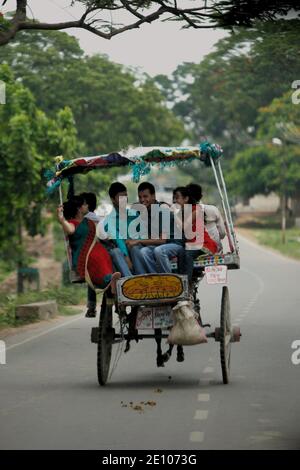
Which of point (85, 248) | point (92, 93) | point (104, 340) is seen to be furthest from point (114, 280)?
point (92, 93)

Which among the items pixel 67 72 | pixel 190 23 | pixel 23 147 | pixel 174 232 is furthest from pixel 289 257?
pixel 174 232

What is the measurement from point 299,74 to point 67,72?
23.6 m

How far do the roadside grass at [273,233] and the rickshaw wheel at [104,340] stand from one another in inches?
1838

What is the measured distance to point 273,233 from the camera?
3391 inches

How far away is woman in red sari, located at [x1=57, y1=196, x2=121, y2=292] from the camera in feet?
43.1

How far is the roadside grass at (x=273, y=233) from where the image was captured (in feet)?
221

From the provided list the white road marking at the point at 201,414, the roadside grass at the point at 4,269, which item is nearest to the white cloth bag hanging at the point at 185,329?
the white road marking at the point at 201,414

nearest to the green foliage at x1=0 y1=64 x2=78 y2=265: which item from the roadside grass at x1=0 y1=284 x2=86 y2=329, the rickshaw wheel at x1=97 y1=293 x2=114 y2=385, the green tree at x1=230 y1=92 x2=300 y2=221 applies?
the roadside grass at x1=0 y1=284 x2=86 y2=329

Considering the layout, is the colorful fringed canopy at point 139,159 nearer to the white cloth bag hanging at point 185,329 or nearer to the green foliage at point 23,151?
the white cloth bag hanging at point 185,329

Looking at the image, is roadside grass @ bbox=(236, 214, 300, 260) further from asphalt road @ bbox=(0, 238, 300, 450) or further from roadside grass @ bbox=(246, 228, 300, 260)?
asphalt road @ bbox=(0, 238, 300, 450)

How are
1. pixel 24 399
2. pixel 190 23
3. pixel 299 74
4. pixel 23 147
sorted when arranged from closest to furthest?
pixel 24 399 < pixel 190 23 < pixel 23 147 < pixel 299 74

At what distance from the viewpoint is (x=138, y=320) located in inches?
506

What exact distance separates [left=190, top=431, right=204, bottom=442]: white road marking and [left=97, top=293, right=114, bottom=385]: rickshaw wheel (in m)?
2.96
